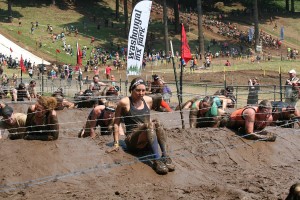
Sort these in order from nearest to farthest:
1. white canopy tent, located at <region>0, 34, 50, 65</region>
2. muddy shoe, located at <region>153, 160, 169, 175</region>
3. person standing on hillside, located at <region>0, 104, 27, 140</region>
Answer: muddy shoe, located at <region>153, 160, 169, 175</region>
person standing on hillside, located at <region>0, 104, 27, 140</region>
white canopy tent, located at <region>0, 34, 50, 65</region>

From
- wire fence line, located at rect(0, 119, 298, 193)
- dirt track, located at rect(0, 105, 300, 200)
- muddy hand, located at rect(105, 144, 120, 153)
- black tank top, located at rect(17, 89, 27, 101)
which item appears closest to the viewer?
wire fence line, located at rect(0, 119, 298, 193)

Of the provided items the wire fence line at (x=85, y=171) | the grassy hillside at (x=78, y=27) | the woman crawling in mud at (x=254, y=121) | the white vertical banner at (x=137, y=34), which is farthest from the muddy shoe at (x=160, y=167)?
the grassy hillside at (x=78, y=27)

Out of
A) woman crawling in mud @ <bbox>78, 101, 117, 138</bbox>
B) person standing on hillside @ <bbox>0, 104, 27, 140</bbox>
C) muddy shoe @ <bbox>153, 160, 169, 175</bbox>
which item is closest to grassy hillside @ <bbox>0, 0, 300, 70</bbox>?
woman crawling in mud @ <bbox>78, 101, 117, 138</bbox>

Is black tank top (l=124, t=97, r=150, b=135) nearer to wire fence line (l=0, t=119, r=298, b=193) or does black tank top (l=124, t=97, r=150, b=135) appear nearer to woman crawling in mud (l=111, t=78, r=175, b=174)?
woman crawling in mud (l=111, t=78, r=175, b=174)

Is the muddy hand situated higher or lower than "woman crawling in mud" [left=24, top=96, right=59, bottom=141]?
lower

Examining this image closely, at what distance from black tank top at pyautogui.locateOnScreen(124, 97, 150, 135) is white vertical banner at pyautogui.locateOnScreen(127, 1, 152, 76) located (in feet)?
21.6

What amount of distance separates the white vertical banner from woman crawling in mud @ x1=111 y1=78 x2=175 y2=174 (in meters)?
6.39

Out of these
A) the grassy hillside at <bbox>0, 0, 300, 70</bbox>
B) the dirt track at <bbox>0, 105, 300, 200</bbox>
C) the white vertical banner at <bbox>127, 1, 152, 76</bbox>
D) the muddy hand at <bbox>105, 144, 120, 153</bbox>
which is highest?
the grassy hillside at <bbox>0, 0, 300, 70</bbox>

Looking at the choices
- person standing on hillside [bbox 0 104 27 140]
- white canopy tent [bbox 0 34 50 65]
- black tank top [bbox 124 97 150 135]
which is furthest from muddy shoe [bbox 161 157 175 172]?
white canopy tent [bbox 0 34 50 65]

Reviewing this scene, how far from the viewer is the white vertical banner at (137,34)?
15.9 meters

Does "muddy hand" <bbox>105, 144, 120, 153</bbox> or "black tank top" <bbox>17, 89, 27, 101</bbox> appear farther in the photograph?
"black tank top" <bbox>17, 89, 27, 101</bbox>

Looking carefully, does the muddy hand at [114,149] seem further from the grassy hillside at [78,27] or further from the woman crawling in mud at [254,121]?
the grassy hillside at [78,27]

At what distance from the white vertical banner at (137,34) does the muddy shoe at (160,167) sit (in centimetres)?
726

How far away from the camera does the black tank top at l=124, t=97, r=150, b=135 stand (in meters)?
9.61
